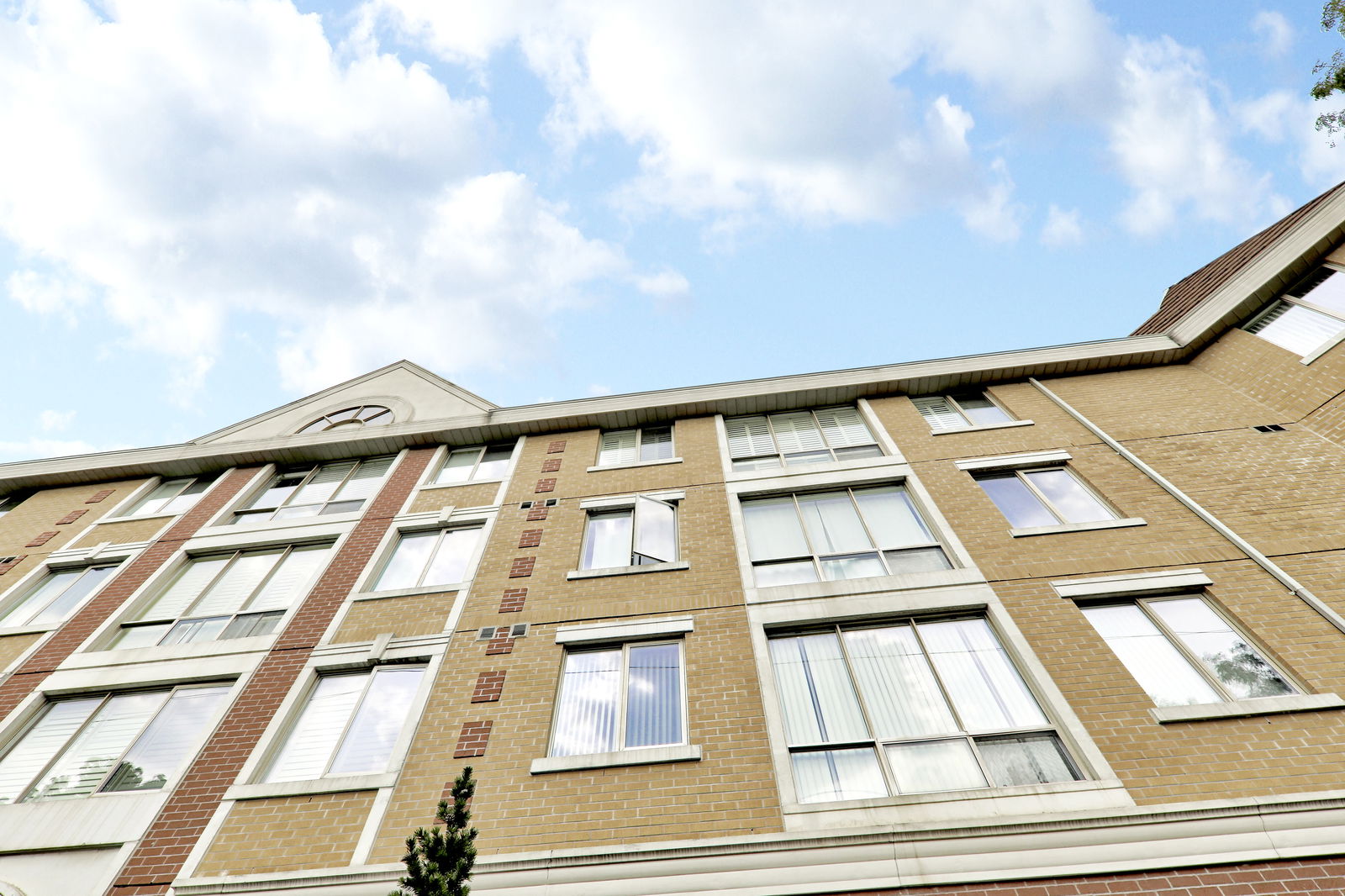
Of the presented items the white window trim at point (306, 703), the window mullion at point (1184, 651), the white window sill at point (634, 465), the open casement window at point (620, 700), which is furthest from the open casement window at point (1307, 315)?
the white window trim at point (306, 703)

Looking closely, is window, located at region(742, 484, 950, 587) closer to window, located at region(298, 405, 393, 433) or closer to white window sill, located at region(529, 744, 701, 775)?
white window sill, located at region(529, 744, 701, 775)

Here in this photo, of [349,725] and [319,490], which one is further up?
Result: [319,490]

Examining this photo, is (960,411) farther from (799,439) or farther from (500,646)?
(500,646)

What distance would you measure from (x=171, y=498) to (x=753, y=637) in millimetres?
14670

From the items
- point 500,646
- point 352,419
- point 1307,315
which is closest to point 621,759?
point 500,646

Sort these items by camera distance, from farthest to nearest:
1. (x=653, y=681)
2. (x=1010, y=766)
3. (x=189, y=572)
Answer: (x=189, y=572)
(x=653, y=681)
(x=1010, y=766)

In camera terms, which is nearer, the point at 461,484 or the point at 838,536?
the point at 838,536

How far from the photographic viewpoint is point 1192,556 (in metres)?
9.38

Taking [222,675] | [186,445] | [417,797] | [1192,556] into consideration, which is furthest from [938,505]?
[186,445]

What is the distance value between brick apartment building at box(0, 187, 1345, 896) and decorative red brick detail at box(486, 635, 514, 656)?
0.20 feet

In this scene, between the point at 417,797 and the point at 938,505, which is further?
the point at 938,505

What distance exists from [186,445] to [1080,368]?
71.2 ft

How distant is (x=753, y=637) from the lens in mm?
9195

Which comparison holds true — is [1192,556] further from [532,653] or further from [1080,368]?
[532,653]
